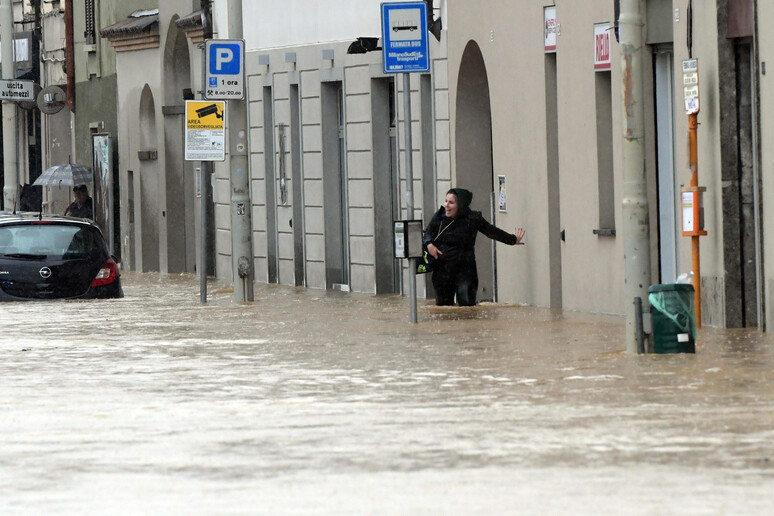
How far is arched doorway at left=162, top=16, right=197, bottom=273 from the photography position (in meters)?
41.0

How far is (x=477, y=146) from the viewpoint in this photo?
85.5 feet

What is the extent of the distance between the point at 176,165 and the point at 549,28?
758 inches

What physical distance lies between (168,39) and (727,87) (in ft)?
79.3

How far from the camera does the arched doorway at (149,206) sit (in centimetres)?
4228

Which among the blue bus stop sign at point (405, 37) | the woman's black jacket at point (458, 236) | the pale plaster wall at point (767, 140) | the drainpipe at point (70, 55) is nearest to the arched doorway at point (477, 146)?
the woman's black jacket at point (458, 236)

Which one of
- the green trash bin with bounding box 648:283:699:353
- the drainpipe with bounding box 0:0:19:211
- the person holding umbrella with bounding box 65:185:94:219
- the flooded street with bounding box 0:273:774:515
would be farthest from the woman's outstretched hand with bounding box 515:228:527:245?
the drainpipe with bounding box 0:0:19:211

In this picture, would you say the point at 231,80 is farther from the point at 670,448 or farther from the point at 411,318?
the point at 670,448

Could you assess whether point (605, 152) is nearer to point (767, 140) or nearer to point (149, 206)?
point (767, 140)

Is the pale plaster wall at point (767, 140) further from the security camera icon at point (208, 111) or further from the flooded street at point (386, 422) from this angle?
the security camera icon at point (208, 111)

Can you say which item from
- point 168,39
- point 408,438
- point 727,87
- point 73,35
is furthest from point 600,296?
point 73,35

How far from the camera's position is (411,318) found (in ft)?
66.0

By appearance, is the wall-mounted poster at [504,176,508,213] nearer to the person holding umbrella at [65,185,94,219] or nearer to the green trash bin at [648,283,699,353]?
the green trash bin at [648,283,699,353]

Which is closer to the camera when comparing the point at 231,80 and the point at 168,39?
the point at 231,80

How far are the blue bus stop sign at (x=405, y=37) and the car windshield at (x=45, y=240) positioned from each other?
20.0 feet
